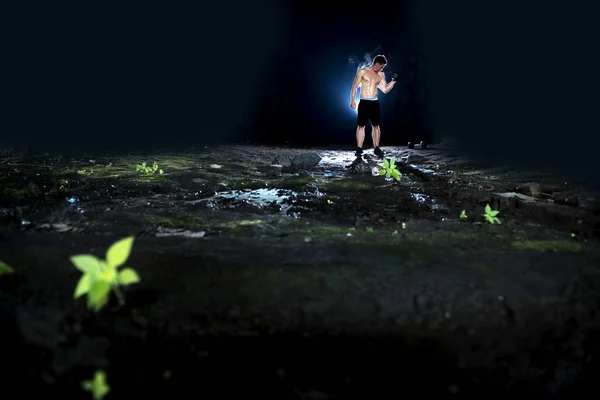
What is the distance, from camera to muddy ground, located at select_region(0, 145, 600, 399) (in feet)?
4.15

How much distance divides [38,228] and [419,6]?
25.8 metres


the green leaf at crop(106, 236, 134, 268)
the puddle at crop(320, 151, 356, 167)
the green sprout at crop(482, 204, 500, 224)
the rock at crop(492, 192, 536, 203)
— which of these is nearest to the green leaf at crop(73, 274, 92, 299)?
the green leaf at crop(106, 236, 134, 268)

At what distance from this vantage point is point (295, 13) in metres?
24.9

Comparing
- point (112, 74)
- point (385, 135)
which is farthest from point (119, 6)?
point (385, 135)

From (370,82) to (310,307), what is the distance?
27.8 ft

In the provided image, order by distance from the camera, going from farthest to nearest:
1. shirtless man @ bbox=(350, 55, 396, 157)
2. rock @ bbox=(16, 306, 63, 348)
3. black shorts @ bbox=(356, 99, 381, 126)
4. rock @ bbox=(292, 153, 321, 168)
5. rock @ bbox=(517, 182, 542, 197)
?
black shorts @ bbox=(356, 99, 381, 126) < shirtless man @ bbox=(350, 55, 396, 157) < rock @ bbox=(292, 153, 321, 168) < rock @ bbox=(517, 182, 542, 197) < rock @ bbox=(16, 306, 63, 348)

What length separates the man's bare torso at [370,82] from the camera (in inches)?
351

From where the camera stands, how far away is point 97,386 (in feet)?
3.94

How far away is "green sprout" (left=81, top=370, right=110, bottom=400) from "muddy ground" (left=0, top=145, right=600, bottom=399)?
1.2 inches

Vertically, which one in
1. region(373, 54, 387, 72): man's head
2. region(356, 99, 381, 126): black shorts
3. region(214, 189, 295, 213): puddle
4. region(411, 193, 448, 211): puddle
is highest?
region(373, 54, 387, 72): man's head

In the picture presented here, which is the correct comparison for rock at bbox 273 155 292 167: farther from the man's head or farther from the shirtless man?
the man's head

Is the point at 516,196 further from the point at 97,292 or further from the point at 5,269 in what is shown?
the point at 5,269

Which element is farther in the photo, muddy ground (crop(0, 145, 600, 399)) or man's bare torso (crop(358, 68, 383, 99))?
man's bare torso (crop(358, 68, 383, 99))

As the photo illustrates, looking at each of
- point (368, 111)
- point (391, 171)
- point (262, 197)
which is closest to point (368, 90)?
point (368, 111)
